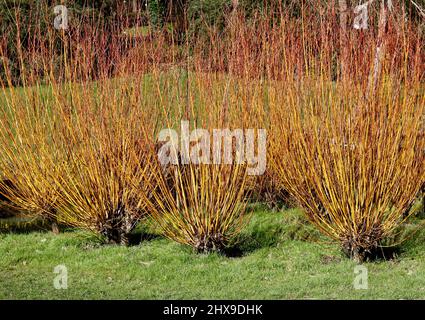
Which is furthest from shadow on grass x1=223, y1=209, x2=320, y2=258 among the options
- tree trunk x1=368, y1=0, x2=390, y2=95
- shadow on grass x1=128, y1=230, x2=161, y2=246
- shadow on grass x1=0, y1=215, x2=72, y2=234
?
shadow on grass x1=0, y1=215, x2=72, y2=234

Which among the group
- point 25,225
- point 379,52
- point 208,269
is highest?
point 379,52

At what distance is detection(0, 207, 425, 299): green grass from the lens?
469 cm

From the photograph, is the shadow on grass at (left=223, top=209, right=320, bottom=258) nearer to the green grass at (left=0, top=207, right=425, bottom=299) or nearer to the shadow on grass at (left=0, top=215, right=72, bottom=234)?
the green grass at (left=0, top=207, right=425, bottom=299)

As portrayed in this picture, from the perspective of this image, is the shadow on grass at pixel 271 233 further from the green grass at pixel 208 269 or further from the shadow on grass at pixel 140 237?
the shadow on grass at pixel 140 237

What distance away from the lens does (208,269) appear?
5.15m

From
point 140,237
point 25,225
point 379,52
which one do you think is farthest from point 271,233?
point 25,225

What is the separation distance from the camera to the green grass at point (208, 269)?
15.4ft

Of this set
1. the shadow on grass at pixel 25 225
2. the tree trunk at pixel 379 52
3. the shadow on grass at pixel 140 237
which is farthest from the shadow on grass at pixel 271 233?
the shadow on grass at pixel 25 225

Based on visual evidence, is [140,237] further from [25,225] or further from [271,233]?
[25,225]

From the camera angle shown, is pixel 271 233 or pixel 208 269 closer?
pixel 208 269
